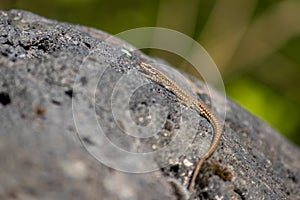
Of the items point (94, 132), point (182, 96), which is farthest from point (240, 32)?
point (94, 132)

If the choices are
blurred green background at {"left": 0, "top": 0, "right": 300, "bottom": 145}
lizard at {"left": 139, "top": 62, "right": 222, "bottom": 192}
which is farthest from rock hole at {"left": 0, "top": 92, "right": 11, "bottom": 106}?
blurred green background at {"left": 0, "top": 0, "right": 300, "bottom": 145}

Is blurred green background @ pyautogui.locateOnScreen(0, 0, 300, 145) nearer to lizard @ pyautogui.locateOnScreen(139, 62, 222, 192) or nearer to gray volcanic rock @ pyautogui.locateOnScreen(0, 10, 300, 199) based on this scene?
lizard @ pyautogui.locateOnScreen(139, 62, 222, 192)

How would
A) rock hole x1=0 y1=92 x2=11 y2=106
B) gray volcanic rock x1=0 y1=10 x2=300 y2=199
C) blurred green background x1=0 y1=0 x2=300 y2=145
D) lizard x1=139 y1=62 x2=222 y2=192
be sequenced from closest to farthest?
gray volcanic rock x1=0 y1=10 x2=300 y2=199 → rock hole x1=0 y1=92 x2=11 y2=106 → lizard x1=139 y1=62 x2=222 y2=192 → blurred green background x1=0 y1=0 x2=300 y2=145

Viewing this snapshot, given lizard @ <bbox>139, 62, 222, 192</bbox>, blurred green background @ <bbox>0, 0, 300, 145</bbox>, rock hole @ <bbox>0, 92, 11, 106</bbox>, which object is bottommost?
blurred green background @ <bbox>0, 0, 300, 145</bbox>

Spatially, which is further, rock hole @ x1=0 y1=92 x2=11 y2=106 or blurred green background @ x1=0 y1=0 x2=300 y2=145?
blurred green background @ x1=0 y1=0 x2=300 y2=145

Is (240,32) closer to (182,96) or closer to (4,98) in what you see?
(182,96)

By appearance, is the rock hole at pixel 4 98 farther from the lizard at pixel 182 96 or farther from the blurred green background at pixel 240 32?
the blurred green background at pixel 240 32

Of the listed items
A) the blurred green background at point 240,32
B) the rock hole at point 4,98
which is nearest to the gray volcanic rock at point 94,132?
the rock hole at point 4,98
